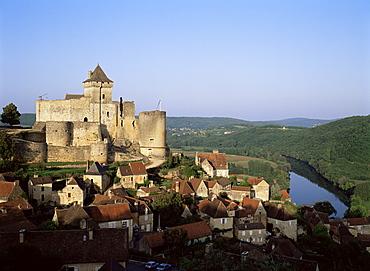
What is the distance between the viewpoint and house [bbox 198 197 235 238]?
1163 inches

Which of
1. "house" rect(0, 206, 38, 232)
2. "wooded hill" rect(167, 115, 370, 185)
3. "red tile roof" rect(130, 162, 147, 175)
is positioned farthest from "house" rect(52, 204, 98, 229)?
"wooded hill" rect(167, 115, 370, 185)

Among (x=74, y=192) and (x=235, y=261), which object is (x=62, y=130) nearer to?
(x=74, y=192)

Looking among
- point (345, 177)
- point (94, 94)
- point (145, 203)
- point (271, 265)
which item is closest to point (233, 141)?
point (345, 177)

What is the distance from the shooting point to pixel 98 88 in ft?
133

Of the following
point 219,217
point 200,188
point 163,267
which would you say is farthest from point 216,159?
point 163,267

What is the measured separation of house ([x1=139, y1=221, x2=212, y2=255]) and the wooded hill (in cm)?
6015

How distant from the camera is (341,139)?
4678 inches

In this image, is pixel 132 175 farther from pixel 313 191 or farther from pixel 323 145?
pixel 323 145

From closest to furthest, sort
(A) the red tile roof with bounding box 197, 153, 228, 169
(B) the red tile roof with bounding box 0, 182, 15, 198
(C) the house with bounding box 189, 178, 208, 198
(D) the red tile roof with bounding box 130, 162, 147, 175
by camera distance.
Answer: (B) the red tile roof with bounding box 0, 182, 15, 198
(D) the red tile roof with bounding box 130, 162, 147, 175
(C) the house with bounding box 189, 178, 208, 198
(A) the red tile roof with bounding box 197, 153, 228, 169

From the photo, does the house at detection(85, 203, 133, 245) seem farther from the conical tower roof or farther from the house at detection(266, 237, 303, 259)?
the conical tower roof

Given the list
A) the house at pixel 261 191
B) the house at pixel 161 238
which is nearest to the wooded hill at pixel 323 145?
the house at pixel 261 191

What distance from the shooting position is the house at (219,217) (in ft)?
96.9

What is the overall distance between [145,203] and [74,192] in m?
5.48

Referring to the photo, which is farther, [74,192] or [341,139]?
[341,139]
